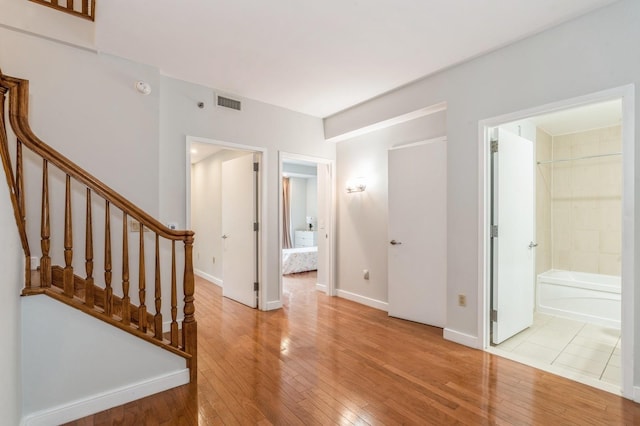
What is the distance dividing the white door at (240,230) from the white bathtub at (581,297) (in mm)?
3804

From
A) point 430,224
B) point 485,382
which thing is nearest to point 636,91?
point 430,224

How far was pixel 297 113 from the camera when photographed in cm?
437

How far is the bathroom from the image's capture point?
123 inches

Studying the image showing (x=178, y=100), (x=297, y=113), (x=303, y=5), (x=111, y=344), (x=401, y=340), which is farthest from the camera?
(x=297, y=113)

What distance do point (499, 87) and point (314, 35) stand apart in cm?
171

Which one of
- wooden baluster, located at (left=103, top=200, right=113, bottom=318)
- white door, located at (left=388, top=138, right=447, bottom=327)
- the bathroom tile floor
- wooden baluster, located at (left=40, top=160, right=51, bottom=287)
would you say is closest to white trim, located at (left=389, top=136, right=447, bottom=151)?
white door, located at (left=388, top=138, right=447, bottom=327)

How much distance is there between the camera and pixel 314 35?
251 cm

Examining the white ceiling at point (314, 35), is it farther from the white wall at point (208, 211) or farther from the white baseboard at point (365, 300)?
the white baseboard at point (365, 300)

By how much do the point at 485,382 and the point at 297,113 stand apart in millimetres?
3768

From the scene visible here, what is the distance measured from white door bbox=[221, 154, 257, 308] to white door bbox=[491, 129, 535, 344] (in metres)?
2.86

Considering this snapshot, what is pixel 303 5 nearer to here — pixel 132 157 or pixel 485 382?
pixel 132 157

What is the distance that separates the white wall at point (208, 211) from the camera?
5547 mm

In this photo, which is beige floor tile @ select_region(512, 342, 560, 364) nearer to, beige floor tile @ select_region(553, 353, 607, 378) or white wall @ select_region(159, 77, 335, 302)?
beige floor tile @ select_region(553, 353, 607, 378)

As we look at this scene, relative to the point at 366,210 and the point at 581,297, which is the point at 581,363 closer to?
the point at 581,297
